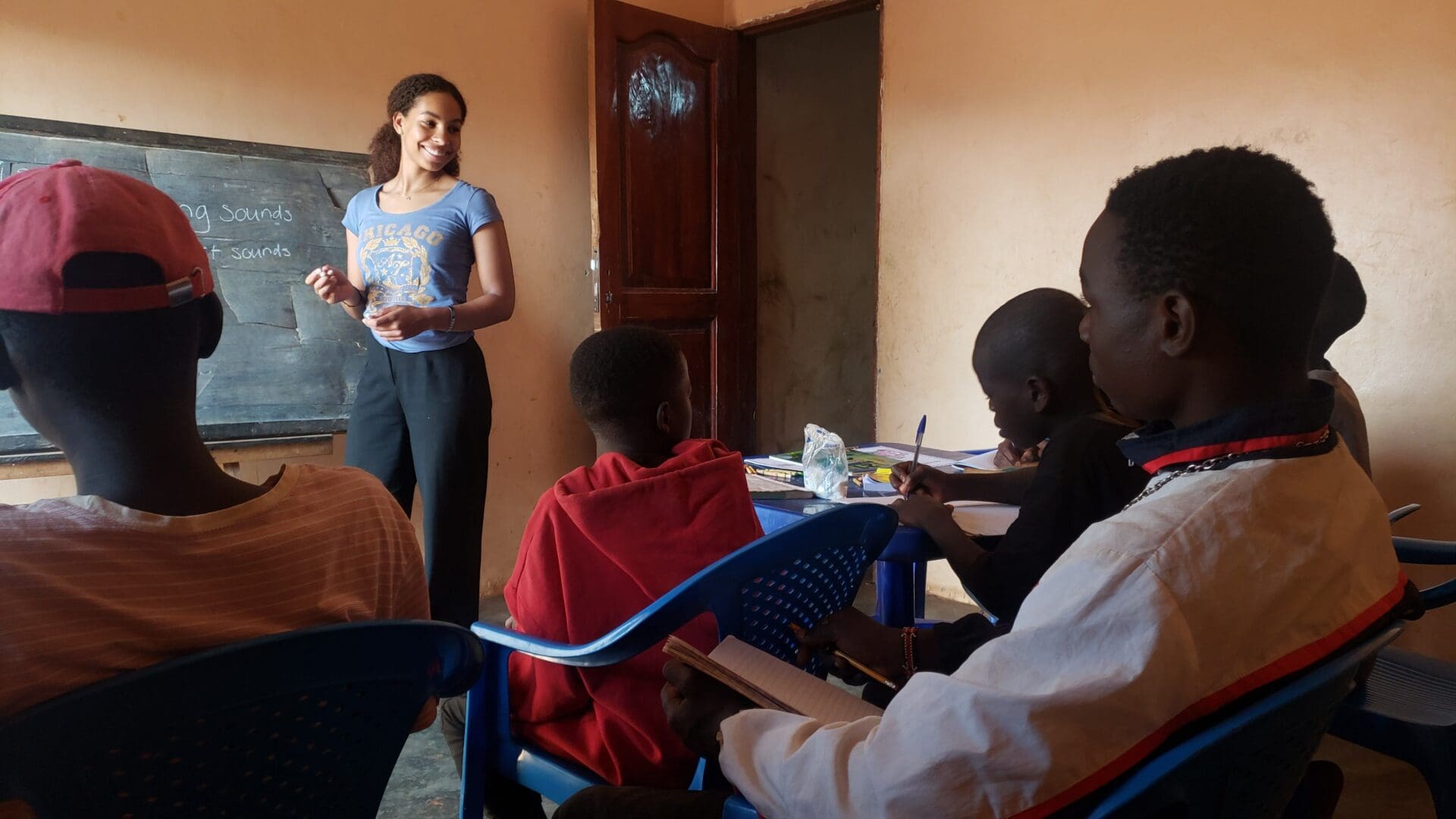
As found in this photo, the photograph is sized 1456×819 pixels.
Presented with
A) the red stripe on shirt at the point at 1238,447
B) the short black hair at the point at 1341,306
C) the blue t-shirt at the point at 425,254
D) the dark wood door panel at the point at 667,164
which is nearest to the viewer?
the red stripe on shirt at the point at 1238,447

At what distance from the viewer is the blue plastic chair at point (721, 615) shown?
1135 mm

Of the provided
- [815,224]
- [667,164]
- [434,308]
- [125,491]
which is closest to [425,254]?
[434,308]

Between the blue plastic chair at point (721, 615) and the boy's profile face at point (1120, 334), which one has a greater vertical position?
the boy's profile face at point (1120, 334)

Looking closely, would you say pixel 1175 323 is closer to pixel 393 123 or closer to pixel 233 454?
pixel 393 123

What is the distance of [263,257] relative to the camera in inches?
114

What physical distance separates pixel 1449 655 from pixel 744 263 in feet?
10.2

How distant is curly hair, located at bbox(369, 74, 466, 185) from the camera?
105 inches

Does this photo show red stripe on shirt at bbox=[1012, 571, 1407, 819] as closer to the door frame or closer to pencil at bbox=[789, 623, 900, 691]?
pencil at bbox=[789, 623, 900, 691]

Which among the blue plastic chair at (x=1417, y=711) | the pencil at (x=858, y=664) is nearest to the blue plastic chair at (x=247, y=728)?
the pencil at (x=858, y=664)

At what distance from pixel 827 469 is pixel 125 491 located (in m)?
1.28

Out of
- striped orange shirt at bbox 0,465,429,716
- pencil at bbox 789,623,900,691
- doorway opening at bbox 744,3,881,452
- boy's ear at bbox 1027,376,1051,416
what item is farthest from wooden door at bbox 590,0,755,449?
striped orange shirt at bbox 0,465,429,716

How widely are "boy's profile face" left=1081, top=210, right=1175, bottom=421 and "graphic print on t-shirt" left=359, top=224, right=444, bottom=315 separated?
2.12 meters

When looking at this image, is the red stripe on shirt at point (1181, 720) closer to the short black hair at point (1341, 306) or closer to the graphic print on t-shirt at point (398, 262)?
the short black hair at point (1341, 306)

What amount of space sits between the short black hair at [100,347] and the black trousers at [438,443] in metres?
1.77
